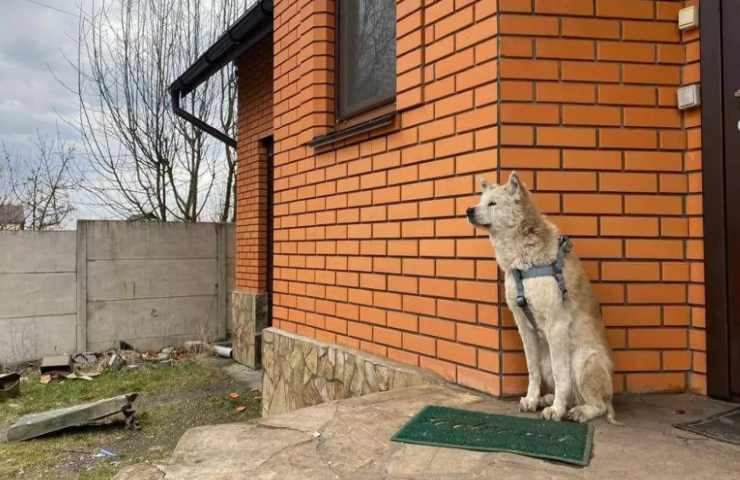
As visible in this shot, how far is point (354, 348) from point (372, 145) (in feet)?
4.56

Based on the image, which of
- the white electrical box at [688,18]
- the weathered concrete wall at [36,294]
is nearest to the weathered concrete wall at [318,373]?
the white electrical box at [688,18]

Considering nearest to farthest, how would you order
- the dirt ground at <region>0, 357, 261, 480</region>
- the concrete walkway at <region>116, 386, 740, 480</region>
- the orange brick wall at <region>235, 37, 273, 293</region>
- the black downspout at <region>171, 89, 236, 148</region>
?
the concrete walkway at <region>116, 386, 740, 480</region>
the dirt ground at <region>0, 357, 261, 480</region>
the orange brick wall at <region>235, 37, 273, 293</region>
the black downspout at <region>171, 89, 236, 148</region>

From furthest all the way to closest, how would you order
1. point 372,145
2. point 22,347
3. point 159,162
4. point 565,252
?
point 159,162 → point 22,347 → point 372,145 → point 565,252

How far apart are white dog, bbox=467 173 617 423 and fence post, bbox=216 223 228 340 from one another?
24.5ft

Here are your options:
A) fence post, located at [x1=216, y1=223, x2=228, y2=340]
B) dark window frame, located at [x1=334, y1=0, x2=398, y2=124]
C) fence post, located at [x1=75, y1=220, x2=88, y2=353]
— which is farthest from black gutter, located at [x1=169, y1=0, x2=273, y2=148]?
fence post, located at [x1=75, y1=220, x2=88, y2=353]

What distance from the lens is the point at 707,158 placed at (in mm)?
2873

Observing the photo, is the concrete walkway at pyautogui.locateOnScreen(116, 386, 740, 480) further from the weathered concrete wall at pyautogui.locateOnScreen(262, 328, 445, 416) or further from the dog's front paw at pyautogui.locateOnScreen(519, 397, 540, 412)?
the weathered concrete wall at pyautogui.locateOnScreen(262, 328, 445, 416)

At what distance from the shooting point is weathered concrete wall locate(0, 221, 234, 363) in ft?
25.6

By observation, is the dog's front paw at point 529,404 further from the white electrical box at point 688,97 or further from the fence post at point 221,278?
the fence post at point 221,278

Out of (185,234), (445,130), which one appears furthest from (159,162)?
(445,130)

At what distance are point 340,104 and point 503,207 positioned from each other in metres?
2.21

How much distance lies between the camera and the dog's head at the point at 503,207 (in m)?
2.42

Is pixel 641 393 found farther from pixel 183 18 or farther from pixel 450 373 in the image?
pixel 183 18

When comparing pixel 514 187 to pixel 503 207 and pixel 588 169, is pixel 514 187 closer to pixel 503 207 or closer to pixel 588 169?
pixel 503 207
